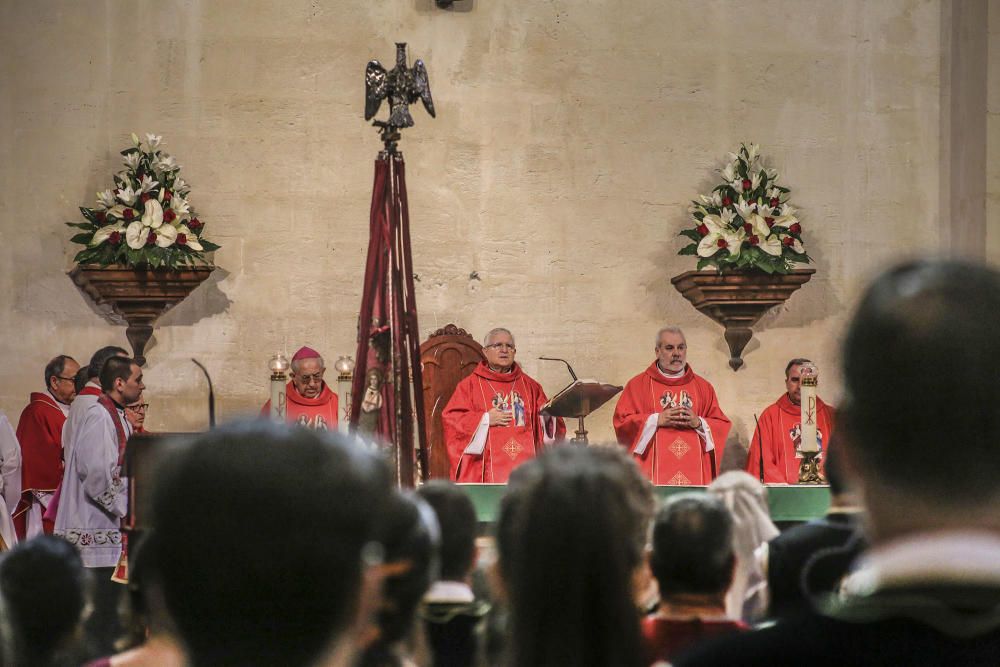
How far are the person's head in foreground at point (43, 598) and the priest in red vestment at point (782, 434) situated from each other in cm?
824

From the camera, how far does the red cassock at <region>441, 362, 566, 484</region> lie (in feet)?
32.6

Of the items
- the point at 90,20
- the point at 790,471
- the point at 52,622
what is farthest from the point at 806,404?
the point at 90,20

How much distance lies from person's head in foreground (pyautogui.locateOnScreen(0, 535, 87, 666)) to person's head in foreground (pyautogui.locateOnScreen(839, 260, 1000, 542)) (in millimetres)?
2182

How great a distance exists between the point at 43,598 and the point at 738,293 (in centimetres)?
844

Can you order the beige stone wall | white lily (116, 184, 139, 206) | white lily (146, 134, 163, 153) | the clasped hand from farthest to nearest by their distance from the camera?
1. the beige stone wall
2. white lily (146, 134, 163, 153)
3. white lily (116, 184, 139, 206)
4. the clasped hand

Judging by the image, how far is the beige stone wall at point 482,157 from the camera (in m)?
11.0

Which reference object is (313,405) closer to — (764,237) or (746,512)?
(764,237)

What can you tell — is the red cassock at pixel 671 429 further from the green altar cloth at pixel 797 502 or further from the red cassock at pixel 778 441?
the green altar cloth at pixel 797 502

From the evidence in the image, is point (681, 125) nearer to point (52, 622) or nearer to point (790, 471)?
point (790, 471)

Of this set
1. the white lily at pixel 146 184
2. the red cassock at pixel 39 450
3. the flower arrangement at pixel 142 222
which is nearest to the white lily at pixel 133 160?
the flower arrangement at pixel 142 222

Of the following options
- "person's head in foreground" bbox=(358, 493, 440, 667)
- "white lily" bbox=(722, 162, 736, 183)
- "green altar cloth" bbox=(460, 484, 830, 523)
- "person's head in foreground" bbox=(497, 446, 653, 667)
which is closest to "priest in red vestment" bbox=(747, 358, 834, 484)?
"white lily" bbox=(722, 162, 736, 183)

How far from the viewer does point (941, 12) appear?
38.1 feet

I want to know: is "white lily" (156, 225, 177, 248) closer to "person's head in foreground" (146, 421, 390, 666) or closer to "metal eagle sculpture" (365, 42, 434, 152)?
"metal eagle sculpture" (365, 42, 434, 152)

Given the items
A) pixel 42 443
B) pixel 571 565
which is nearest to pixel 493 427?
pixel 42 443
